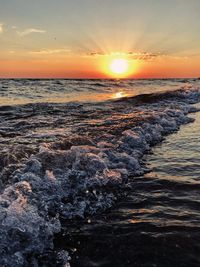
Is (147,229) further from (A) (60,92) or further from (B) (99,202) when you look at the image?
(A) (60,92)

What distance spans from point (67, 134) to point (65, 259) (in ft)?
20.0

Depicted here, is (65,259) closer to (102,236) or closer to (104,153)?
(102,236)

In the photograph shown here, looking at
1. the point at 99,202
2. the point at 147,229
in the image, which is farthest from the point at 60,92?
the point at 147,229

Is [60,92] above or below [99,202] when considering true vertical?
below

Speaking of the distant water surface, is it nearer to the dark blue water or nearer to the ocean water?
the ocean water

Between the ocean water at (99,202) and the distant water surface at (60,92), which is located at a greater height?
the ocean water at (99,202)

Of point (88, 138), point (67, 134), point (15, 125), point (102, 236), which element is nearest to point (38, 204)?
point (102, 236)

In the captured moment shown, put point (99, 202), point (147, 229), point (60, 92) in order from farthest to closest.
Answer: point (60, 92), point (99, 202), point (147, 229)

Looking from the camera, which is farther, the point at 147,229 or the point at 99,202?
the point at 99,202

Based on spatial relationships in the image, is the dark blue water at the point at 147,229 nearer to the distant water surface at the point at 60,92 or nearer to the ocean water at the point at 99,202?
the ocean water at the point at 99,202

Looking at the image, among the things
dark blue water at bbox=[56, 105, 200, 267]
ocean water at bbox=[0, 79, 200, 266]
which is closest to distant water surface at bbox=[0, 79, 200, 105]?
ocean water at bbox=[0, 79, 200, 266]

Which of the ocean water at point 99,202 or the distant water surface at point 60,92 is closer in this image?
the ocean water at point 99,202

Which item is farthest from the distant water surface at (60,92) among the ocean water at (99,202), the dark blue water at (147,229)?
the dark blue water at (147,229)

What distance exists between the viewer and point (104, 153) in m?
7.55
